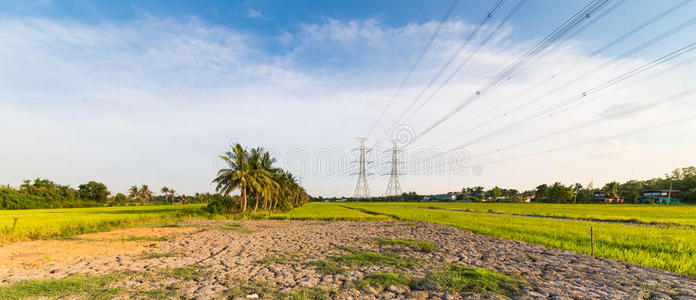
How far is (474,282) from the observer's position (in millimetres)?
6152

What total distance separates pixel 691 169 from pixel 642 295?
507 feet

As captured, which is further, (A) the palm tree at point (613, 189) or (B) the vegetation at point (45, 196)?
(A) the palm tree at point (613, 189)

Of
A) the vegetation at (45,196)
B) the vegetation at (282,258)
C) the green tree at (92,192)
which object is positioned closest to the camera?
the vegetation at (282,258)

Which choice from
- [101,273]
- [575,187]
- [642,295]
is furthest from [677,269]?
[575,187]

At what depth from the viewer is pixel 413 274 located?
Result: 691cm

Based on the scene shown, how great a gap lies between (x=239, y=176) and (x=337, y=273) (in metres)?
28.3

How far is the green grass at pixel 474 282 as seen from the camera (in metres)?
5.71

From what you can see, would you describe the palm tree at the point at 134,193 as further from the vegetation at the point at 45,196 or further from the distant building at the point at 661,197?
the distant building at the point at 661,197

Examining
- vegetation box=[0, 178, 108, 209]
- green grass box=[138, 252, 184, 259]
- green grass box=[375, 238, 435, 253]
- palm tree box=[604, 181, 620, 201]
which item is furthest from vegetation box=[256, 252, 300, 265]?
palm tree box=[604, 181, 620, 201]

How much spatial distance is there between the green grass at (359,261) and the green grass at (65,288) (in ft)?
14.6

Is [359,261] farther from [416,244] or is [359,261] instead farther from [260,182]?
[260,182]

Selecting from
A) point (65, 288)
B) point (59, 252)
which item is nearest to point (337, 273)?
point (65, 288)

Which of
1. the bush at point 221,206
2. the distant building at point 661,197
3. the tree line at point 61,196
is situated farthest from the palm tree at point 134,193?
the distant building at point 661,197

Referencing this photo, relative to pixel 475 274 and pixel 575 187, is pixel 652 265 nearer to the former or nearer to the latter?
pixel 475 274
